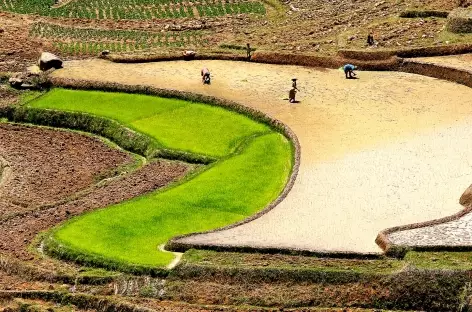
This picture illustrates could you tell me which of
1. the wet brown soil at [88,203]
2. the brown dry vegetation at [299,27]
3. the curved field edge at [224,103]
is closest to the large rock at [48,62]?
the brown dry vegetation at [299,27]

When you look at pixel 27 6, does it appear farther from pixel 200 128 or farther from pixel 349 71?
pixel 200 128

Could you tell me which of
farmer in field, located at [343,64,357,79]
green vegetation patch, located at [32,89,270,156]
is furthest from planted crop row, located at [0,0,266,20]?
farmer in field, located at [343,64,357,79]

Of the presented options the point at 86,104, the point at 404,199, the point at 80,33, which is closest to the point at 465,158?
A: the point at 404,199

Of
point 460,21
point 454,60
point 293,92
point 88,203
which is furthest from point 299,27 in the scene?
point 88,203

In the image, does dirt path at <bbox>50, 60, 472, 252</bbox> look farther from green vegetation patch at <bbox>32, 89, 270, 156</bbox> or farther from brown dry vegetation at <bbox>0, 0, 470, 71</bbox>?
brown dry vegetation at <bbox>0, 0, 470, 71</bbox>

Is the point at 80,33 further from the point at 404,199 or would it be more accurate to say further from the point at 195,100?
the point at 404,199
